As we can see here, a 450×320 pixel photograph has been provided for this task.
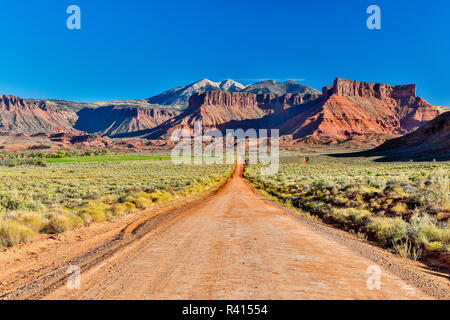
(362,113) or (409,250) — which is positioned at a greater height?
(362,113)

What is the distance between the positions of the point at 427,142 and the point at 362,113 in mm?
87486

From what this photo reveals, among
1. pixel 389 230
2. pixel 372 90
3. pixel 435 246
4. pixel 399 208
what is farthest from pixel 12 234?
pixel 372 90

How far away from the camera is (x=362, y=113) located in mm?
153625

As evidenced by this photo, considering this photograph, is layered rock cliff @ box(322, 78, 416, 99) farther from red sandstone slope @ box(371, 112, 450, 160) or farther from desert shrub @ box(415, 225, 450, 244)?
desert shrub @ box(415, 225, 450, 244)

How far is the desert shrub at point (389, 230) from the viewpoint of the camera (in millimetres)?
7445

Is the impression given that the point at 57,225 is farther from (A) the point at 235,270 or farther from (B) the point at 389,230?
(B) the point at 389,230

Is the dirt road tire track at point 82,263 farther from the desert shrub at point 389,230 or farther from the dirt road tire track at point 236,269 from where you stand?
the desert shrub at point 389,230

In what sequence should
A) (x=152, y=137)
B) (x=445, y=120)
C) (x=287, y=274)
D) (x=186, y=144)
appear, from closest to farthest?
(x=287, y=274) → (x=445, y=120) → (x=186, y=144) → (x=152, y=137)

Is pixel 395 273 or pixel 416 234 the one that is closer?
pixel 395 273

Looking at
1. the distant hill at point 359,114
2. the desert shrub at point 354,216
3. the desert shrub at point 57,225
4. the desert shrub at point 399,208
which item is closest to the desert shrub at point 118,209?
the desert shrub at point 57,225
